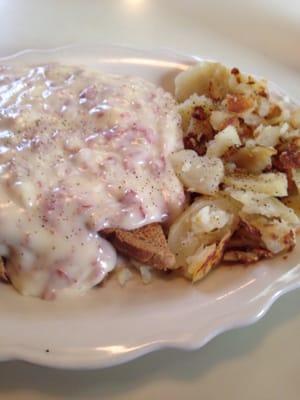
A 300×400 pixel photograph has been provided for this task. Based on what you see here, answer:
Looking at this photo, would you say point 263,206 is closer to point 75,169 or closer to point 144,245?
point 144,245

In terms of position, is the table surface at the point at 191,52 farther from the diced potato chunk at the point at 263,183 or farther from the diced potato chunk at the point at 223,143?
the diced potato chunk at the point at 223,143

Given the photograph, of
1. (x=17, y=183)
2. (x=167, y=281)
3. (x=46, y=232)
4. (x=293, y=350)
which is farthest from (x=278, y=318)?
(x=17, y=183)

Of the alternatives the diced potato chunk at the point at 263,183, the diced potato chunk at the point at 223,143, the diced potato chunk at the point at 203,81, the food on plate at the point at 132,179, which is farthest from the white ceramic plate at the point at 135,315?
the diced potato chunk at the point at 203,81

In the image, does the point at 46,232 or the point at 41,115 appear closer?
the point at 46,232

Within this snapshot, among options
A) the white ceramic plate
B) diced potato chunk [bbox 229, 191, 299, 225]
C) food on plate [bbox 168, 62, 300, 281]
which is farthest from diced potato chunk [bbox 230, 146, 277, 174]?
the white ceramic plate

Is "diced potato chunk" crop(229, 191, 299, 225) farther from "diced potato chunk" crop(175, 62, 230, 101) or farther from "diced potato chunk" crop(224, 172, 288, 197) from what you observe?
"diced potato chunk" crop(175, 62, 230, 101)

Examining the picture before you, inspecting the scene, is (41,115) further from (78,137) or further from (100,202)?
(100,202)
